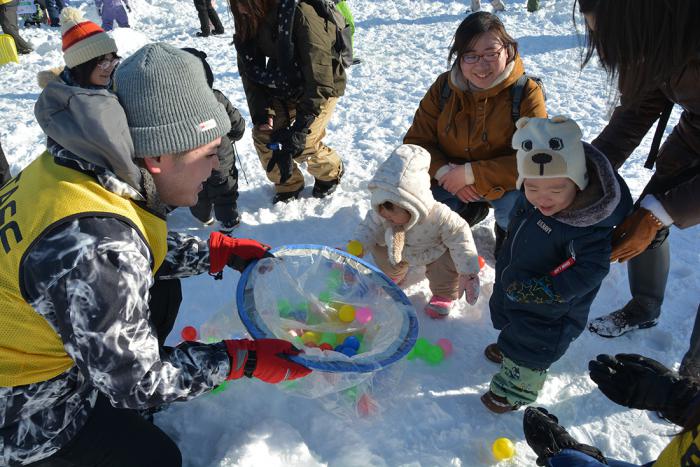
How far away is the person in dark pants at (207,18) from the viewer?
810 centimetres

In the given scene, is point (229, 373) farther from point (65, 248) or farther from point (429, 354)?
point (429, 354)

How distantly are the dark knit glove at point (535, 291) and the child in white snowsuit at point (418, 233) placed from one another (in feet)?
1.69

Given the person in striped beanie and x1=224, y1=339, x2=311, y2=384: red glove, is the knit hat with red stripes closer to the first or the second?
the person in striped beanie

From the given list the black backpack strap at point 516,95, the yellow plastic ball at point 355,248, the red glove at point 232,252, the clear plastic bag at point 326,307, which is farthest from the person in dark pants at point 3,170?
the black backpack strap at point 516,95

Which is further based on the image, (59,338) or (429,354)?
(429,354)

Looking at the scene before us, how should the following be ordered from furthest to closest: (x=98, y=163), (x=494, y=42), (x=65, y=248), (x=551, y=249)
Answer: (x=494, y=42)
(x=551, y=249)
(x=98, y=163)
(x=65, y=248)

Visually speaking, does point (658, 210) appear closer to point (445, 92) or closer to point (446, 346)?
point (446, 346)

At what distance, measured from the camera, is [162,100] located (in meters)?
1.45

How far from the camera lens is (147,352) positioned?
1423mm

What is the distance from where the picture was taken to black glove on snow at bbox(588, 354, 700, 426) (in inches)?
58.1

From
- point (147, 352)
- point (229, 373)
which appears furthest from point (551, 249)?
point (147, 352)

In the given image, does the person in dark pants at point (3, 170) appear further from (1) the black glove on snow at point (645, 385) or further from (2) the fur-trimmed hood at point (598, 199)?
(1) the black glove on snow at point (645, 385)

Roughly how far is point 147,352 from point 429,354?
1.54 metres

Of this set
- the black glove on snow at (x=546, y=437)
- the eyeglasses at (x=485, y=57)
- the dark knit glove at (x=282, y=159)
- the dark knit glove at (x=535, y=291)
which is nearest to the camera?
the black glove on snow at (x=546, y=437)
